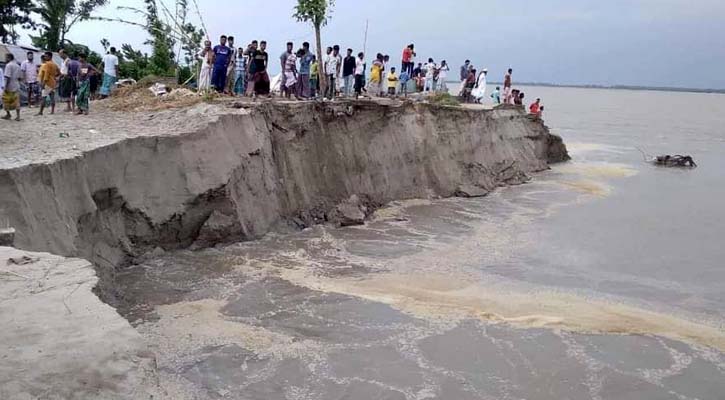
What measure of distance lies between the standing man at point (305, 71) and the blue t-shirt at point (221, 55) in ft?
6.55

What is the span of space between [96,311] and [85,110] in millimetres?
10958

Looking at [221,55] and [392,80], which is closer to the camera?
[221,55]

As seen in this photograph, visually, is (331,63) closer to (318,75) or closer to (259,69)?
(318,75)

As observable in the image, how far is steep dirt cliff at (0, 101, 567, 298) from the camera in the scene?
9492 millimetres

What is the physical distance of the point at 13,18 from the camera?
28.5 m

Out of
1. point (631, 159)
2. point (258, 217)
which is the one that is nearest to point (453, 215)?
point (258, 217)

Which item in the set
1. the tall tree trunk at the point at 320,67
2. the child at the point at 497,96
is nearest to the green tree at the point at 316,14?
the tall tree trunk at the point at 320,67

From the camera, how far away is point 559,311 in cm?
1023

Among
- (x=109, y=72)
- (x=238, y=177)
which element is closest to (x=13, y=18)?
(x=109, y=72)

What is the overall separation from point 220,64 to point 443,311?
368 inches

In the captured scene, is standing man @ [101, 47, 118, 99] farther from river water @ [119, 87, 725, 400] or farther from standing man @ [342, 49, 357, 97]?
river water @ [119, 87, 725, 400]

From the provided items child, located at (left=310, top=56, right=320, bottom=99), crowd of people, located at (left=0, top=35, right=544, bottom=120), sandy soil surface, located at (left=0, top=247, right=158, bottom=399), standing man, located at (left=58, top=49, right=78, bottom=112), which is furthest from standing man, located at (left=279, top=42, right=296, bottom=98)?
sandy soil surface, located at (left=0, top=247, right=158, bottom=399)

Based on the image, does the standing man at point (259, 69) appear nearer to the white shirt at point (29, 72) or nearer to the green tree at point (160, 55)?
the white shirt at point (29, 72)

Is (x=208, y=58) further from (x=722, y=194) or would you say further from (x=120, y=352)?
(x=722, y=194)
